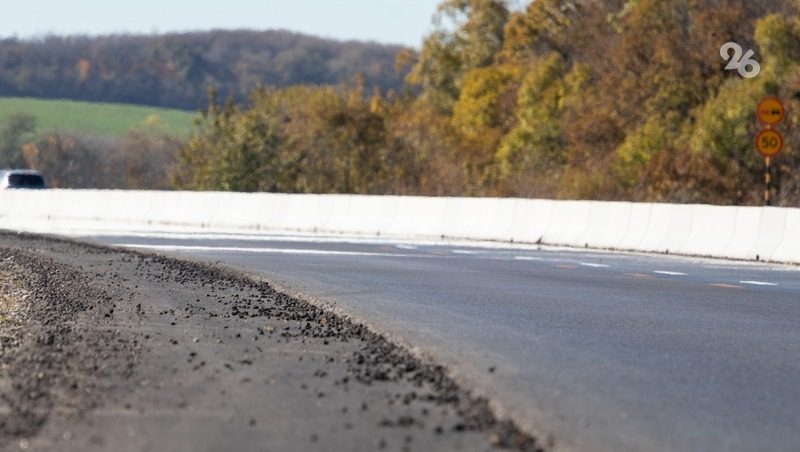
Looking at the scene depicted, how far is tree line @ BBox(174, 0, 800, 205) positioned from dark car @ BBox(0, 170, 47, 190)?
15461 mm

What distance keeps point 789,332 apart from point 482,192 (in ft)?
178

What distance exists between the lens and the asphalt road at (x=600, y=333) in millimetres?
9469

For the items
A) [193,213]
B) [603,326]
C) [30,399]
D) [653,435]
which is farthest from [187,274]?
[193,213]

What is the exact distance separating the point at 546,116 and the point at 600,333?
234 feet

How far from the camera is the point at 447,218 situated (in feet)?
132

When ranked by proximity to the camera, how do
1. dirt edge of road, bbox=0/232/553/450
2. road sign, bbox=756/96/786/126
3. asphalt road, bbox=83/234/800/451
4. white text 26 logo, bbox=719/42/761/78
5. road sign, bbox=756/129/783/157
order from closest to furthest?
dirt edge of road, bbox=0/232/553/450, asphalt road, bbox=83/234/800/451, road sign, bbox=756/96/786/126, road sign, bbox=756/129/783/157, white text 26 logo, bbox=719/42/761/78

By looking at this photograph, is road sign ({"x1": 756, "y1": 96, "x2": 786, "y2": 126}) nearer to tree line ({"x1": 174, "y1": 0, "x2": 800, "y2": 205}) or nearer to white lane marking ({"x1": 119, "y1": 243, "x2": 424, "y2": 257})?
white lane marking ({"x1": 119, "y1": 243, "x2": 424, "y2": 257})

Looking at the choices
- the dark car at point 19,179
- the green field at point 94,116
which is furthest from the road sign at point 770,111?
the green field at point 94,116

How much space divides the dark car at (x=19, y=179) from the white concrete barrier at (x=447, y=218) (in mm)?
3988

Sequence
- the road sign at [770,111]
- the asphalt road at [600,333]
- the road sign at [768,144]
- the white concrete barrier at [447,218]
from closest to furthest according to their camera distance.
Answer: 1. the asphalt road at [600,333]
2. the white concrete barrier at [447,218]
3. the road sign at [770,111]
4. the road sign at [768,144]

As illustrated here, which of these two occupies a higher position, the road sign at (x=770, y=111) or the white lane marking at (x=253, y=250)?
the road sign at (x=770, y=111)

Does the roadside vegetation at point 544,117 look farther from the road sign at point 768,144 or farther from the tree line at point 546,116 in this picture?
the road sign at point 768,144

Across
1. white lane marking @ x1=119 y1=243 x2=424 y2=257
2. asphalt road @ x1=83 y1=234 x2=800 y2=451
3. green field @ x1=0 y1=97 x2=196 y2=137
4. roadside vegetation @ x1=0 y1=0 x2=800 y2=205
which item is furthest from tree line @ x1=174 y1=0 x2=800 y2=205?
asphalt road @ x1=83 y1=234 x2=800 y2=451

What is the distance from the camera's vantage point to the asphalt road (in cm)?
947
